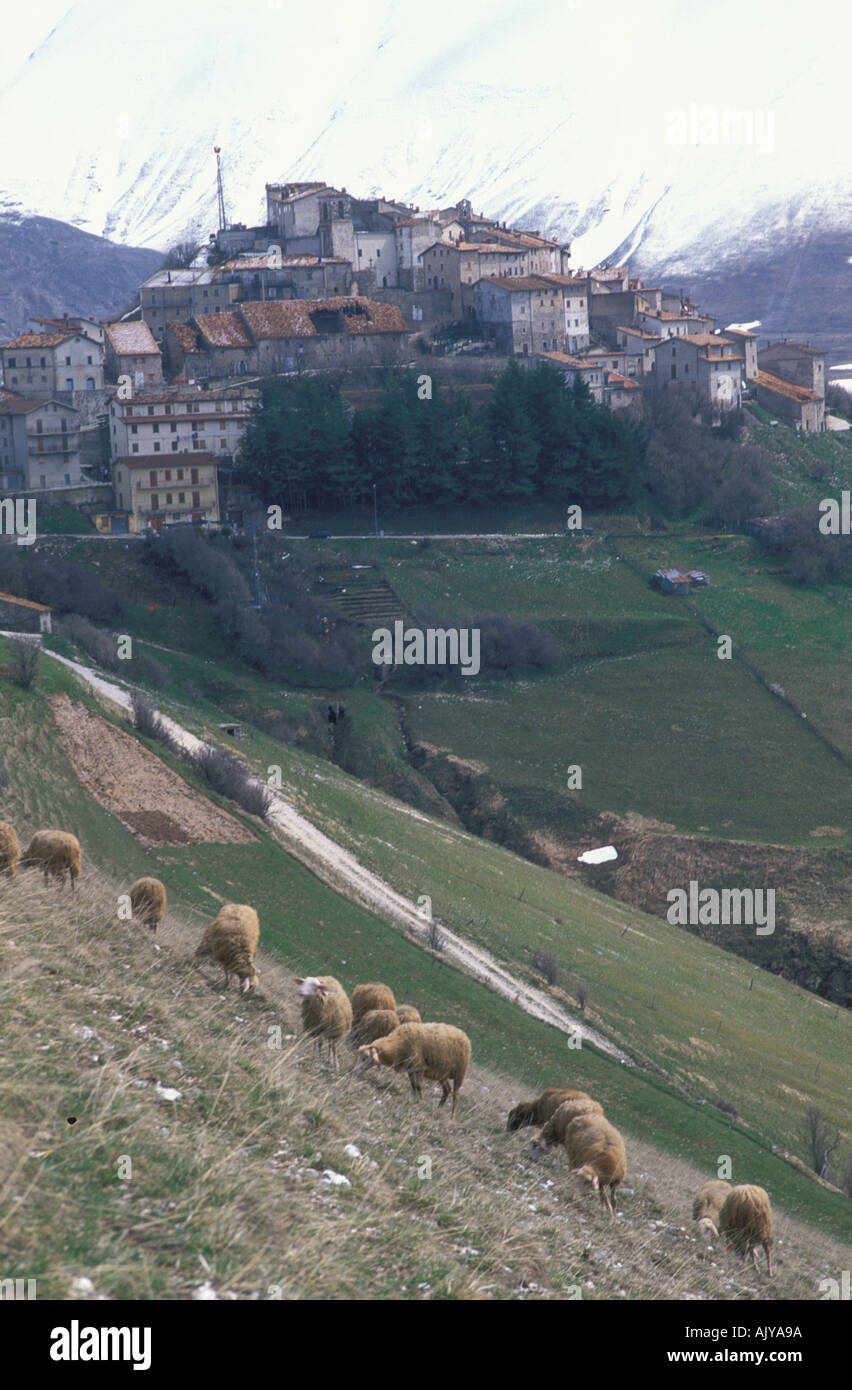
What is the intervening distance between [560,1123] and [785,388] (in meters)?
95.5

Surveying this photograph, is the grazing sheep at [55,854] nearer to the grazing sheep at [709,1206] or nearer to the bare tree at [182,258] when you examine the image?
the grazing sheep at [709,1206]

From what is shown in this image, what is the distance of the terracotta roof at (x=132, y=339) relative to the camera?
91.0 meters

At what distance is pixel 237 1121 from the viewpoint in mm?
10195

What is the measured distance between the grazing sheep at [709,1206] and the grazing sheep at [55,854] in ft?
26.0

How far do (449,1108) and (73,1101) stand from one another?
6.20 m

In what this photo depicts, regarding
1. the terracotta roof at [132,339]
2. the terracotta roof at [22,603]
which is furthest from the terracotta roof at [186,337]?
the terracotta roof at [22,603]

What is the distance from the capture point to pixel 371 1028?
15000 millimetres

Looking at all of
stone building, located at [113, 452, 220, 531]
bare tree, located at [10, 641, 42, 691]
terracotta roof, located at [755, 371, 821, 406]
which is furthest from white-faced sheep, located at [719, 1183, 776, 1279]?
terracotta roof, located at [755, 371, 821, 406]

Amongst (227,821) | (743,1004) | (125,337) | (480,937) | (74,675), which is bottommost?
(743,1004)

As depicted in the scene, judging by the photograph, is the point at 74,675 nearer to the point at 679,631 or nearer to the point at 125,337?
the point at 679,631

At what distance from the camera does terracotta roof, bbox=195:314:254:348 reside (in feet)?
303

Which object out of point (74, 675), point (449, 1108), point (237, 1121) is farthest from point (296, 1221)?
point (74, 675)

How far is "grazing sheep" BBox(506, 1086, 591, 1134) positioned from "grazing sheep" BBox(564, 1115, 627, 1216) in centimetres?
104

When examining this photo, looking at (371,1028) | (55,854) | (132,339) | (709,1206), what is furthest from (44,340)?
(709,1206)
